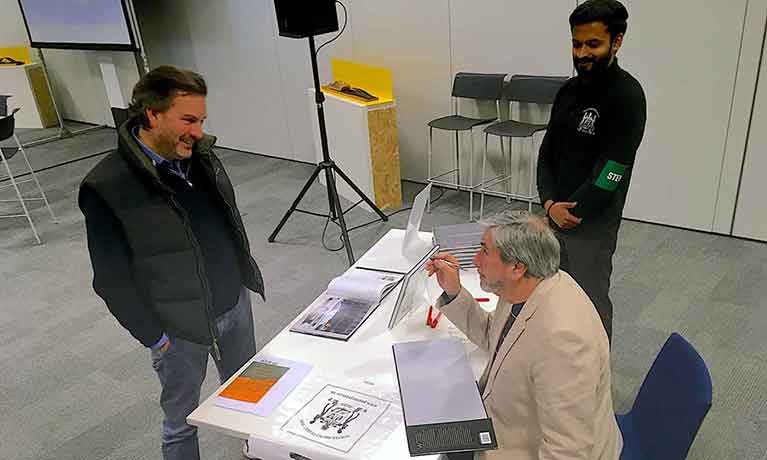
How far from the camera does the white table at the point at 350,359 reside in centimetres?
150

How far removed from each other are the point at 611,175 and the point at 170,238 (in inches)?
60.2

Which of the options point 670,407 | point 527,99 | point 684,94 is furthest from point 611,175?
point 527,99

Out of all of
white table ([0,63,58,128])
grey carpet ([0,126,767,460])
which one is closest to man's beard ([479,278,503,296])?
grey carpet ([0,126,767,460])

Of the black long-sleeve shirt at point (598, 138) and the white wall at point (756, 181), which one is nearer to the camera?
the black long-sleeve shirt at point (598, 138)

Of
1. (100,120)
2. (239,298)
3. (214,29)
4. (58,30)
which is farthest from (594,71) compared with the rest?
(100,120)

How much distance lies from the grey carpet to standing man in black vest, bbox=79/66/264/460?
0.78m

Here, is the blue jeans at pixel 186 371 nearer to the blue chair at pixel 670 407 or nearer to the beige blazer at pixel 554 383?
the beige blazer at pixel 554 383

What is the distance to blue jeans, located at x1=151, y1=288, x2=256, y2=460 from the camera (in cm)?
186

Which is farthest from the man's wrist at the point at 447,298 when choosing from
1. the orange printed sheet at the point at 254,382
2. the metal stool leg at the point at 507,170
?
the metal stool leg at the point at 507,170

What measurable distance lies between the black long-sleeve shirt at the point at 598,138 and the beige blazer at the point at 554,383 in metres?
0.84

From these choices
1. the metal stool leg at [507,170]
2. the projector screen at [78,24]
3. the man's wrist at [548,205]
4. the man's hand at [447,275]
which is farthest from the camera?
the projector screen at [78,24]

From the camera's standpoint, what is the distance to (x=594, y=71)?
2.12 metres

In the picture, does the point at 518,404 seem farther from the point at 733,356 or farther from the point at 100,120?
the point at 100,120

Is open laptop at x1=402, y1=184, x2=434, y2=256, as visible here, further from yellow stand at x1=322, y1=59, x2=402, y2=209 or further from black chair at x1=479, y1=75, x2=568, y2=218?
yellow stand at x1=322, y1=59, x2=402, y2=209
